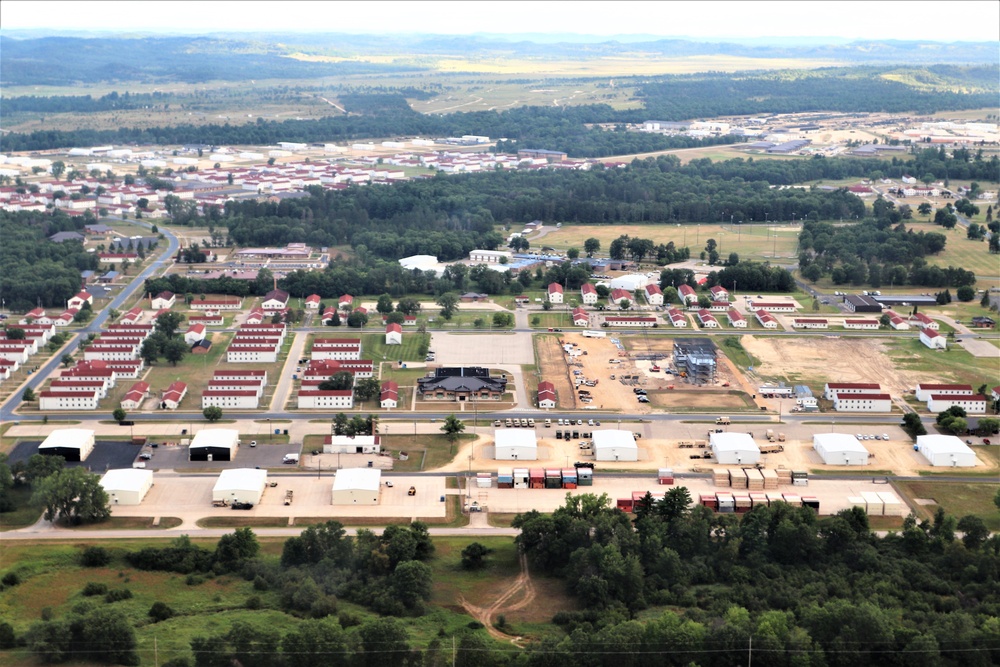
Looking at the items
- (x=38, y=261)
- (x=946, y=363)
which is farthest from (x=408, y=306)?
(x=946, y=363)

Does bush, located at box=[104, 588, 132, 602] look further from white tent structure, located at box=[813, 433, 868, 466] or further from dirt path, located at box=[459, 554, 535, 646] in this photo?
white tent structure, located at box=[813, 433, 868, 466]

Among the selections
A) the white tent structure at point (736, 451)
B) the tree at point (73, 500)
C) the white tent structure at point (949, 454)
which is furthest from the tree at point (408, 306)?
the white tent structure at point (949, 454)

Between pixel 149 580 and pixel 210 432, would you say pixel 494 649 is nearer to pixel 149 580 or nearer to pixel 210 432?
pixel 149 580

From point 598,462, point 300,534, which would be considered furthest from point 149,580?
point 598,462

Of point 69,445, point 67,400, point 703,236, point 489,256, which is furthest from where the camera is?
point 703,236

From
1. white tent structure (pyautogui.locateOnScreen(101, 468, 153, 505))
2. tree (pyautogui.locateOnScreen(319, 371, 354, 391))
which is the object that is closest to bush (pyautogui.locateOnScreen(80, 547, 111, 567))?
white tent structure (pyautogui.locateOnScreen(101, 468, 153, 505))

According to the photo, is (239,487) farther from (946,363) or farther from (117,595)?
(946,363)
